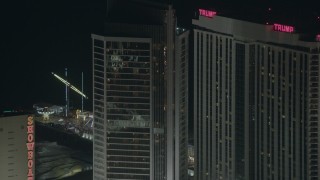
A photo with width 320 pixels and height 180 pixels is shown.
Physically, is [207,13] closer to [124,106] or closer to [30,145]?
[124,106]

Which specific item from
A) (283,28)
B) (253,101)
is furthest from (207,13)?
(283,28)

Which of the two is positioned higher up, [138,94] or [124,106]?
[138,94]

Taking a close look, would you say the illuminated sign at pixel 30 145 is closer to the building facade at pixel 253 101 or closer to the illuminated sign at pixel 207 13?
the building facade at pixel 253 101

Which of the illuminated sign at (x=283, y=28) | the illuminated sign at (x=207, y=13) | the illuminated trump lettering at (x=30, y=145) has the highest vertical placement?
the illuminated sign at (x=207, y=13)

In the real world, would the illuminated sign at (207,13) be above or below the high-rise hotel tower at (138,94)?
above

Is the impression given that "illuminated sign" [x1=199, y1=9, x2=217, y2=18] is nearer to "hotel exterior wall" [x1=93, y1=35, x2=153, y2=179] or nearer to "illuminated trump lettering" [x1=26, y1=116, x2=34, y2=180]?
"hotel exterior wall" [x1=93, y1=35, x2=153, y2=179]

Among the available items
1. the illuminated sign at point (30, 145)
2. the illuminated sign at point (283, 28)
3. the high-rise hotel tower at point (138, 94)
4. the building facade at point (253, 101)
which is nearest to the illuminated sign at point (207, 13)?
the building facade at point (253, 101)
